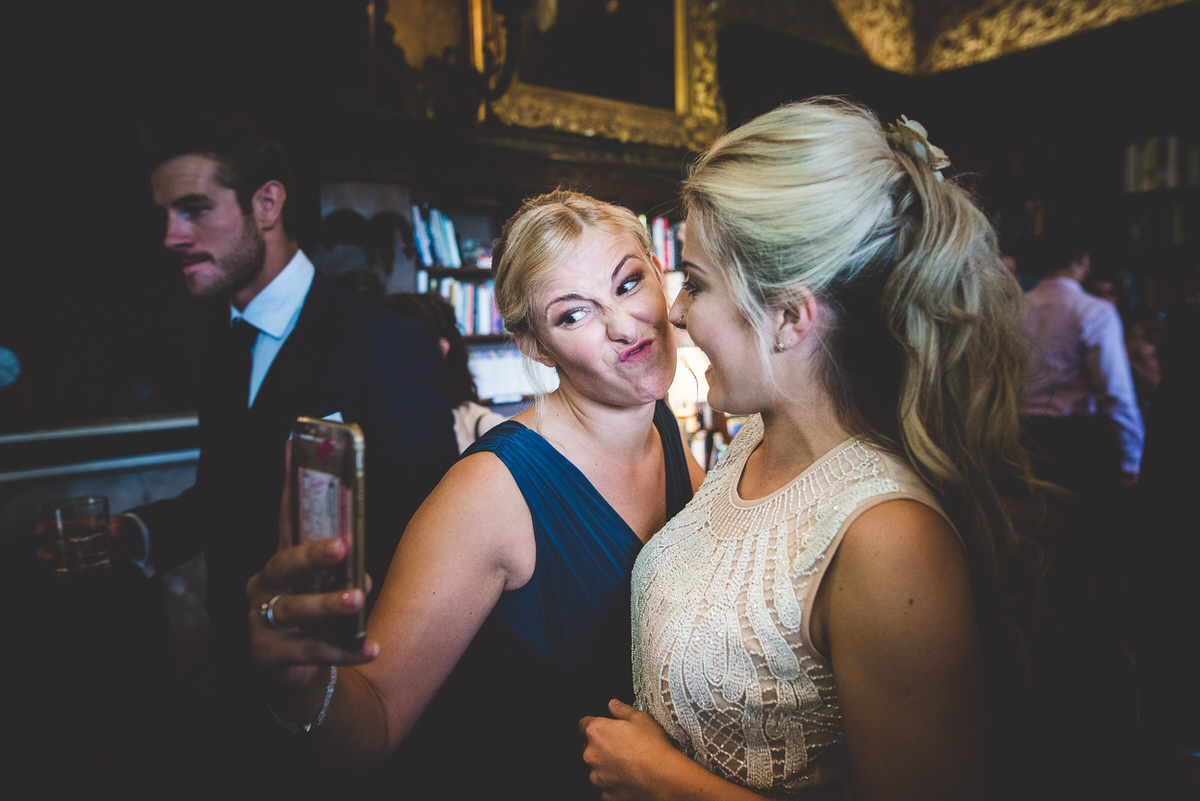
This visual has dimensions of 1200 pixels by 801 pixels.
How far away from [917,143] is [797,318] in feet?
1.03

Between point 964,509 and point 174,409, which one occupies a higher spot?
point 964,509

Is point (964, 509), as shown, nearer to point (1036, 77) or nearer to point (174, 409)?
point (174, 409)

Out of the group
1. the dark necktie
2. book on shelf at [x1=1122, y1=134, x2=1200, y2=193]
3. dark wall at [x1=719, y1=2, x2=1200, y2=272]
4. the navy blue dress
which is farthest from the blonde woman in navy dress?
book on shelf at [x1=1122, y1=134, x2=1200, y2=193]

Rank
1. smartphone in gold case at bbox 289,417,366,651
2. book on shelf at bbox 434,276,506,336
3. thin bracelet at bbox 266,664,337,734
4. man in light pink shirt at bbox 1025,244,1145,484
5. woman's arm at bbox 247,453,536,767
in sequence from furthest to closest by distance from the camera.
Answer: book on shelf at bbox 434,276,506,336, man in light pink shirt at bbox 1025,244,1145,484, thin bracelet at bbox 266,664,337,734, woman's arm at bbox 247,453,536,767, smartphone in gold case at bbox 289,417,366,651

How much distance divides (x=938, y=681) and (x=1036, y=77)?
643 cm

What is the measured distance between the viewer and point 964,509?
0.92 metres

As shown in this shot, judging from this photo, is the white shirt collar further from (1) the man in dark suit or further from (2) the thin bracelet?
(2) the thin bracelet

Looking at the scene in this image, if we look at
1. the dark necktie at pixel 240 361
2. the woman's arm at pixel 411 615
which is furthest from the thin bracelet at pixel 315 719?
the dark necktie at pixel 240 361

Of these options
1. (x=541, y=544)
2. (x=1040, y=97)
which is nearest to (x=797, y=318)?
(x=541, y=544)

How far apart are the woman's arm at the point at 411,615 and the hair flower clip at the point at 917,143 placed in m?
0.85

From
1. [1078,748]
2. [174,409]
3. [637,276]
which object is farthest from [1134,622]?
[174,409]

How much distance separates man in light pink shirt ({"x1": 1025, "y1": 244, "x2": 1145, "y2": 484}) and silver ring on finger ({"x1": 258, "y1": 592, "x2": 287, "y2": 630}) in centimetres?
369

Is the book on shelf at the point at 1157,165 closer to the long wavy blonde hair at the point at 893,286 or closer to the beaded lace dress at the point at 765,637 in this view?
the long wavy blonde hair at the point at 893,286

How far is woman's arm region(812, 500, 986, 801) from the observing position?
2.46ft
